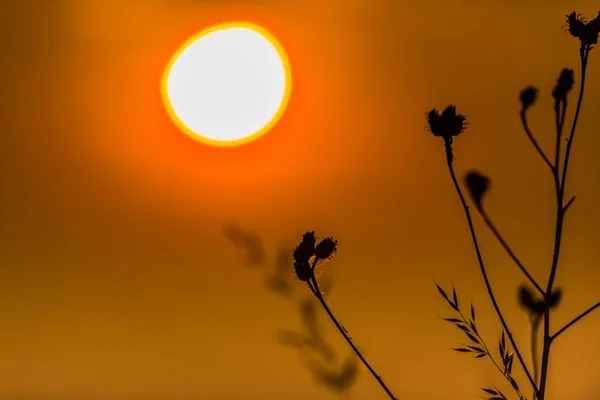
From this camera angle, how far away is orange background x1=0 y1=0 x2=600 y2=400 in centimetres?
113

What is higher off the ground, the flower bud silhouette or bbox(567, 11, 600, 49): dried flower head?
bbox(567, 11, 600, 49): dried flower head

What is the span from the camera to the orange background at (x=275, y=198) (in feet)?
3.71

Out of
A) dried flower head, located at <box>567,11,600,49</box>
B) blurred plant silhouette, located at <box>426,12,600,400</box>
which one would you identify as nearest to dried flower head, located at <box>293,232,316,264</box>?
blurred plant silhouette, located at <box>426,12,600,400</box>

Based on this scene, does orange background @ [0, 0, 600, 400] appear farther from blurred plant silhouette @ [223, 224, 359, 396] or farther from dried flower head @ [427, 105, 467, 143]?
dried flower head @ [427, 105, 467, 143]

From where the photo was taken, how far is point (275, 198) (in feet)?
3.89

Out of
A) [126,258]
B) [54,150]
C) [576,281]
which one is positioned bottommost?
[576,281]

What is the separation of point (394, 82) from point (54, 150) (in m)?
0.74

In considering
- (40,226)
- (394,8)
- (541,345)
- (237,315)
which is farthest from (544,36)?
(40,226)

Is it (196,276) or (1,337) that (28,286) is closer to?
(1,337)

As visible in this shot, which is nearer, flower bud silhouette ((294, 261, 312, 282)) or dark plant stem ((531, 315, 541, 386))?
flower bud silhouette ((294, 261, 312, 282))

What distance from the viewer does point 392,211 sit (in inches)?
46.8

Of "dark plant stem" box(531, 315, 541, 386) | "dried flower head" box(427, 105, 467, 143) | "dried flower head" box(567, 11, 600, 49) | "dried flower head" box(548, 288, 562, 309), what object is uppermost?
"dried flower head" box(567, 11, 600, 49)

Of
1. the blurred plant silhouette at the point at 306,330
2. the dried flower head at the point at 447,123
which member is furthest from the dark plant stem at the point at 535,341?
the dried flower head at the point at 447,123

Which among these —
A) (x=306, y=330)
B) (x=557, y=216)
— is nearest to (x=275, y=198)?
(x=306, y=330)
